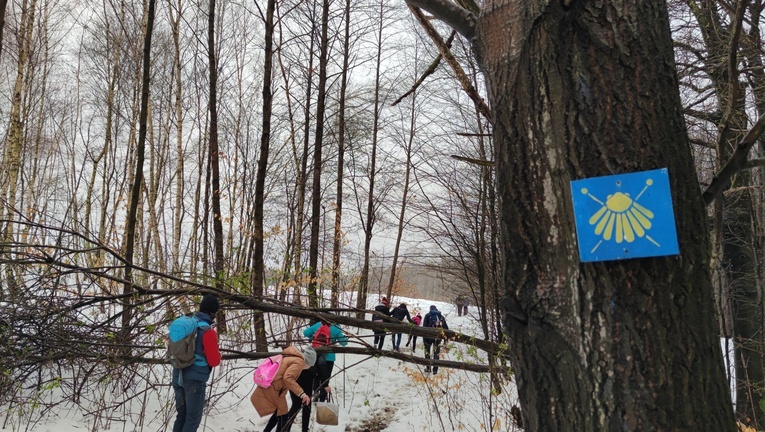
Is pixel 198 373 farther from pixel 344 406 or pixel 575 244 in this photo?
pixel 575 244

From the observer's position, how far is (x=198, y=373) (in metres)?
3.98

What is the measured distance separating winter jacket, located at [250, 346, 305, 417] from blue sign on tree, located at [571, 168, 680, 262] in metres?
4.36

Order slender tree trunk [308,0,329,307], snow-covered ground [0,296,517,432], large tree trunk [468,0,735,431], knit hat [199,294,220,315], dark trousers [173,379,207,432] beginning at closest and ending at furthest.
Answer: large tree trunk [468,0,735,431]
knit hat [199,294,220,315]
dark trousers [173,379,207,432]
snow-covered ground [0,296,517,432]
slender tree trunk [308,0,329,307]

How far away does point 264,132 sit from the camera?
6582 mm

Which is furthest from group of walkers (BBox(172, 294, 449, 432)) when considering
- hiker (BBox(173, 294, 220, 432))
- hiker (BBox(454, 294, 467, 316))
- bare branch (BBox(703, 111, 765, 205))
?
hiker (BBox(454, 294, 467, 316))

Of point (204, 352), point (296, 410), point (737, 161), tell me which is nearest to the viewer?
point (737, 161)

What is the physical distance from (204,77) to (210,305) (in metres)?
10.7

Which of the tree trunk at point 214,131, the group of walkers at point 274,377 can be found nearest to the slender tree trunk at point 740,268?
the group of walkers at point 274,377

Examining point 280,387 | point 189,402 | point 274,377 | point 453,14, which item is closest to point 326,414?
point 280,387

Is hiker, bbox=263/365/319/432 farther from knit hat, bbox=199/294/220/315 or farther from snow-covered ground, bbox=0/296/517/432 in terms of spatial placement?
knit hat, bbox=199/294/220/315

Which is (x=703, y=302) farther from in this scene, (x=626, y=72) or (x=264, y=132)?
(x=264, y=132)

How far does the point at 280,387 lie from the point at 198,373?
109 centimetres

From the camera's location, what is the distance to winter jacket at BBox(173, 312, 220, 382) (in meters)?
3.87

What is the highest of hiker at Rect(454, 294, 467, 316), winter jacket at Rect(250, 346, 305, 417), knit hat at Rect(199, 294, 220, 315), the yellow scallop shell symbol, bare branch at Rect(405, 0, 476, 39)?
bare branch at Rect(405, 0, 476, 39)
